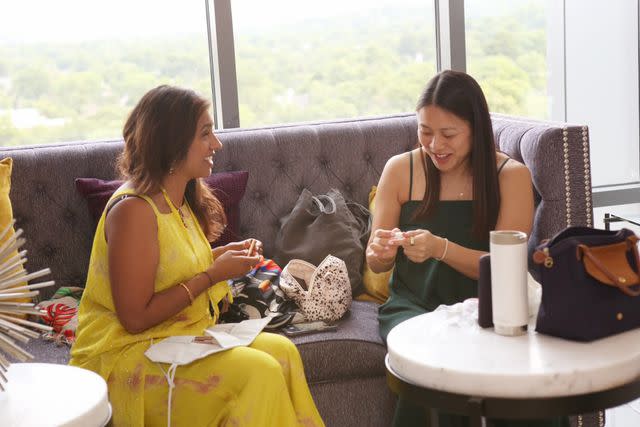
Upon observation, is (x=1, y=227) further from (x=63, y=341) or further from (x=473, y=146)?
(x=473, y=146)

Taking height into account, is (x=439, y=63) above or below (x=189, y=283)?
above

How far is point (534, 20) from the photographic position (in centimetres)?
421

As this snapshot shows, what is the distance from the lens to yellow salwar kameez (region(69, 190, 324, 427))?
7.15ft

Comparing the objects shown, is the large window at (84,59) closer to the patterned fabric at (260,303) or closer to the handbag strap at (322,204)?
the handbag strap at (322,204)

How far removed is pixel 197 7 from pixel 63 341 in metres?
1.56

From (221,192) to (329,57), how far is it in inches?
45.6

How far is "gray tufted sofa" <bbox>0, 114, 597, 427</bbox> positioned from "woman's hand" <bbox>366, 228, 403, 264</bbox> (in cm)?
28

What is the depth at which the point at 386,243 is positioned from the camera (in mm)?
2414

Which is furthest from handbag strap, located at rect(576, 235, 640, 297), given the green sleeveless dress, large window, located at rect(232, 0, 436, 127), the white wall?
the white wall

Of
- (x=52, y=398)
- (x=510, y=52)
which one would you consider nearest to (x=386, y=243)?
(x=52, y=398)

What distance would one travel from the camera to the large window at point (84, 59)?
3.47m

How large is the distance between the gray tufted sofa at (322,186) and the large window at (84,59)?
56cm

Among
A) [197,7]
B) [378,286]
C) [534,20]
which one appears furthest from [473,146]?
[534,20]

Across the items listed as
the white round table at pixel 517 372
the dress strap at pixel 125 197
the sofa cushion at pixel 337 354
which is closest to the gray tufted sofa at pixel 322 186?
the sofa cushion at pixel 337 354
